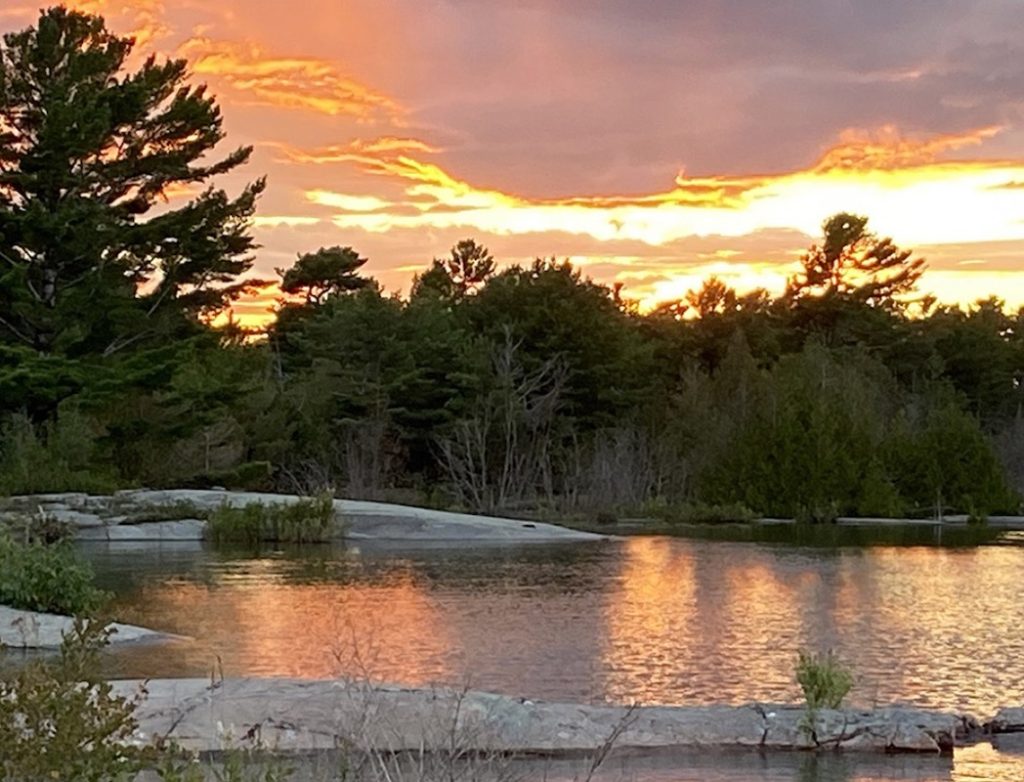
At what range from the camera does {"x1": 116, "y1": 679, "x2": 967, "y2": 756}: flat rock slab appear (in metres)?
8.67

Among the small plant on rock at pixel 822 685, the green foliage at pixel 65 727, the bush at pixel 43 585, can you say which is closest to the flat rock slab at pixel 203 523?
the bush at pixel 43 585

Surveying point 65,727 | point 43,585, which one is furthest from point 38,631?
point 65,727

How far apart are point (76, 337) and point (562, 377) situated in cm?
1451

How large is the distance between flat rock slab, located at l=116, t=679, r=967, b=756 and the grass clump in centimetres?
1671

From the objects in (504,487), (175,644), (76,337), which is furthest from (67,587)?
(504,487)

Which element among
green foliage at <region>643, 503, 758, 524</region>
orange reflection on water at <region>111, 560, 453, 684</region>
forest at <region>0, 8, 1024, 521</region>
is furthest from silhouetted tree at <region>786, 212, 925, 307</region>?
orange reflection on water at <region>111, 560, 453, 684</region>

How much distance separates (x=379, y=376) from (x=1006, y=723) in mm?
30545

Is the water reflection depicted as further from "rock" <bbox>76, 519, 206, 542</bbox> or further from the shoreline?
"rock" <bbox>76, 519, 206, 542</bbox>

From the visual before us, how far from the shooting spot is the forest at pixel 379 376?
3058 centimetres

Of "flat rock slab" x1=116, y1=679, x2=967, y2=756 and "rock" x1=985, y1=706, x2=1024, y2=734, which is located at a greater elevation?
"flat rock slab" x1=116, y1=679, x2=967, y2=756

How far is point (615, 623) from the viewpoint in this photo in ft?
50.3

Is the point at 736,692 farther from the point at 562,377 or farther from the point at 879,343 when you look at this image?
the point at 879,343

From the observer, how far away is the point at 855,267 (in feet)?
186

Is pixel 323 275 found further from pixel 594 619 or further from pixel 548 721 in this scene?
pixel 548 721
